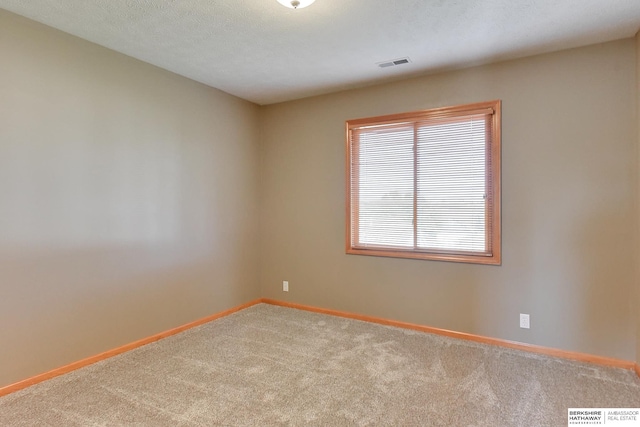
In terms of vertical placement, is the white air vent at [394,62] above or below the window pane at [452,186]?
above

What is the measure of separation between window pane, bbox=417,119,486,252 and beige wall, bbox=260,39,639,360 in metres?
0.21

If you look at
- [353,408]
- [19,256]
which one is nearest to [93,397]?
[19,256]

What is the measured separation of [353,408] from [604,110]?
2.90 m

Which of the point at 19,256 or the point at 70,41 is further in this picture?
the point at 70,41

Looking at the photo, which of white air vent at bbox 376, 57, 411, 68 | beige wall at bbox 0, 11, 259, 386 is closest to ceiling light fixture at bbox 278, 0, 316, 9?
white air vent at bbox 376, 57, 411, 68

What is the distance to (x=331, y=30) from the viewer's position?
8.31 ft

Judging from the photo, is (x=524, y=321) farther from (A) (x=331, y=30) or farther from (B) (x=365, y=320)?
(A) (x=331, y=30)

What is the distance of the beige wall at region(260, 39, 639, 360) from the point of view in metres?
2.67

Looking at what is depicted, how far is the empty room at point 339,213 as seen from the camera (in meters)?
2.28

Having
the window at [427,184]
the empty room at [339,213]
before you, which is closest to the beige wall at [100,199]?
the empty room at [339,213]

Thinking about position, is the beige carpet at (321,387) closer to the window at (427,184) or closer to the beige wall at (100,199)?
the beige wall at (100,199)

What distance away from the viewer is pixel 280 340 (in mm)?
3232

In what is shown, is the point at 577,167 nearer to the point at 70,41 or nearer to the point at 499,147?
the point at 499,147

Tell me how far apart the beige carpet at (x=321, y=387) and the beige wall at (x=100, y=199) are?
383 millimetres
